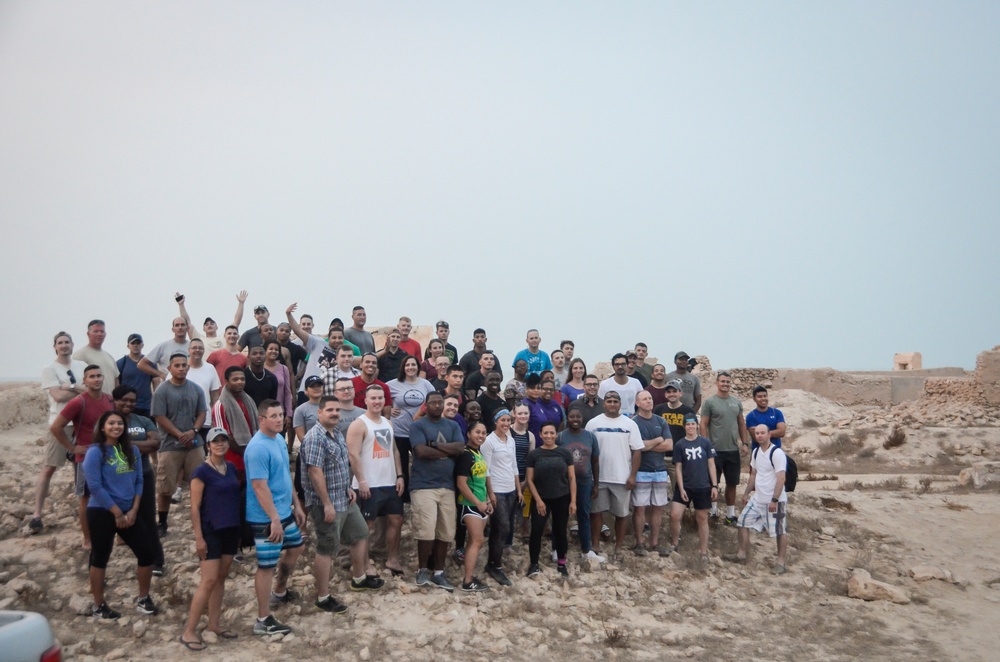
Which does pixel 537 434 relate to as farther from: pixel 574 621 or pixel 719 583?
pixel 719 583

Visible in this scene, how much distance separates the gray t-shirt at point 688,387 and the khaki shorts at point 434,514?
430 centimetres

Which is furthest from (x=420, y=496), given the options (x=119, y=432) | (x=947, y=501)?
(x=947, y=501)

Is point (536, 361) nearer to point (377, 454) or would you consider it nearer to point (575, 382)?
point (575, 382)

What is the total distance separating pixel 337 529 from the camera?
6.84 metres

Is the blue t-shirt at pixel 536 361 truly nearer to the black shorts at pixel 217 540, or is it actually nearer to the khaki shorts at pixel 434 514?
the khaki shorts at pixel 434 514

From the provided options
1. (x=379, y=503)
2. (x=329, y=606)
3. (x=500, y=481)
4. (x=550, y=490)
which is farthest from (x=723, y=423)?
(x=329, y=606)

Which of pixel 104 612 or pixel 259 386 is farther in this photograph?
pixel 259 386

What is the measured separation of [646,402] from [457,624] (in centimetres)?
355

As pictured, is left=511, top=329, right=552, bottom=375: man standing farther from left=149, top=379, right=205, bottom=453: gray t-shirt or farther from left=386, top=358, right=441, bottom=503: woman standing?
left=149, top=379, right=205, bottom=453: gray t-shirt

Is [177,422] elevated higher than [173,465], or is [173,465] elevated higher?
[177,422]

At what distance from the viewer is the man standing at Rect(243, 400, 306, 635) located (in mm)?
6156

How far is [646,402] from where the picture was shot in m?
9.17

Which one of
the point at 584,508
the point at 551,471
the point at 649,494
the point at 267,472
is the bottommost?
the point at 584,508

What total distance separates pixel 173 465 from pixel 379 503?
223 cm
